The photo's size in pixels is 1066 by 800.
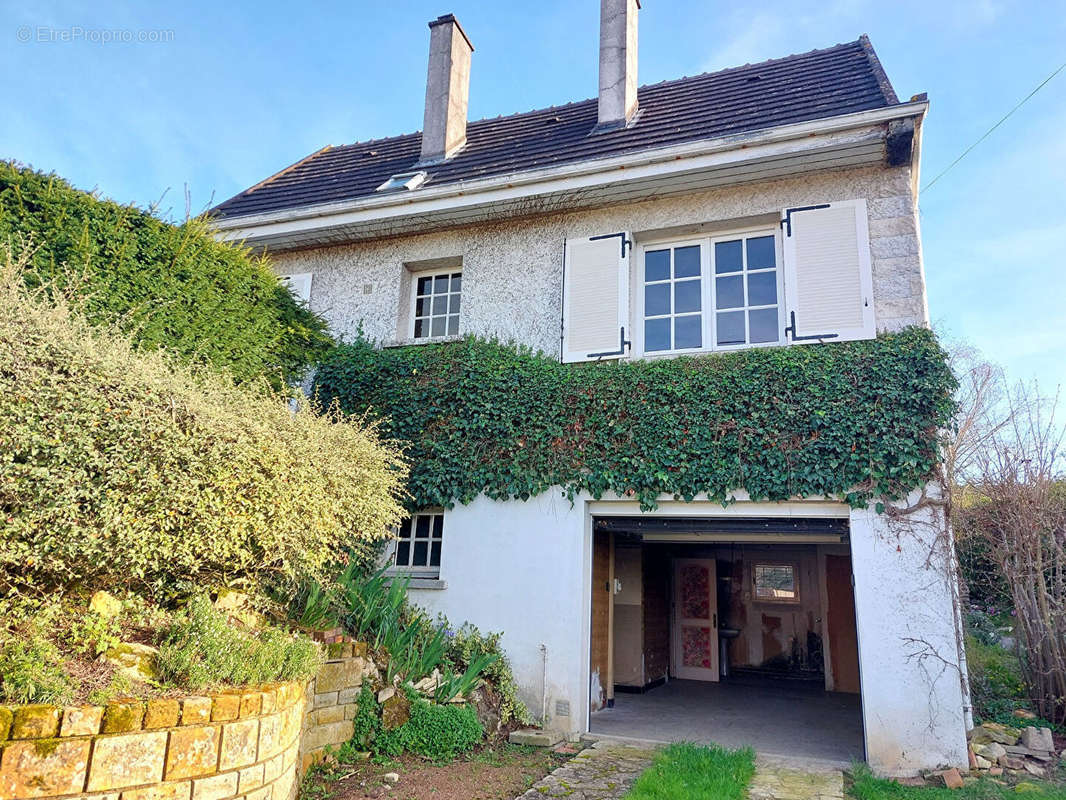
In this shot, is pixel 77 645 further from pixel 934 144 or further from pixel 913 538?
pixel 934 144

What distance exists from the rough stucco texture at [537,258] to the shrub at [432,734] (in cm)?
423

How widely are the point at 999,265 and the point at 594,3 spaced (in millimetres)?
7086

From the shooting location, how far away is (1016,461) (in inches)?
298

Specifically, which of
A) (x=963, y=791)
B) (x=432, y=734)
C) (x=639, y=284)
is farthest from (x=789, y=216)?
(x=432, y=734)

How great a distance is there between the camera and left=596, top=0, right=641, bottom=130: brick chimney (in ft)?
31.7

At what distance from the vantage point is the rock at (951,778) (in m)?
5.76

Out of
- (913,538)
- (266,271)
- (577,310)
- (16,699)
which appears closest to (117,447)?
(16,699)

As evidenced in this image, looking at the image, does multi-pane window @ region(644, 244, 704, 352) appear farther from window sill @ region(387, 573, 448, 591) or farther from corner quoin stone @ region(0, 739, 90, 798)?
corner quoin stone @ region(0, 739, 90, 798)

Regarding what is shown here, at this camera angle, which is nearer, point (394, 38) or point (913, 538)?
point (913, 538)

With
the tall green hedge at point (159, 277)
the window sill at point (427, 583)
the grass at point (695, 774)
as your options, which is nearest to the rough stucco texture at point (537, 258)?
the tall green hedge at point (159, 277)

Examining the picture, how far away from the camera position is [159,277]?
636 cm

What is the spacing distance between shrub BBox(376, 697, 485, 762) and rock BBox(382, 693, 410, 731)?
0.04m

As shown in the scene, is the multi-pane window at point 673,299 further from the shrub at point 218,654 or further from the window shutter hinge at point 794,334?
the shrub at point 218,654

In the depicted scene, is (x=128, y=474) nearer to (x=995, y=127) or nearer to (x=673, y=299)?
(x=673, y=299)
